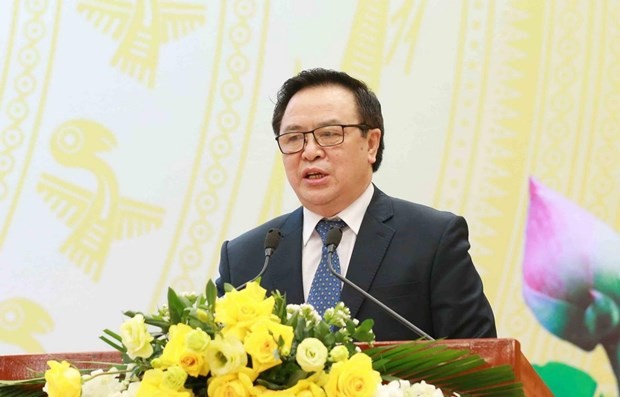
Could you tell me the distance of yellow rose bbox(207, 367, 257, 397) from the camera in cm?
119

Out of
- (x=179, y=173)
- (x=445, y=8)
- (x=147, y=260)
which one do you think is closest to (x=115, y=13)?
(x=179, y=173)

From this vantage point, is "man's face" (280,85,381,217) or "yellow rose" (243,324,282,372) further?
"man's face" (280,85,381,217)

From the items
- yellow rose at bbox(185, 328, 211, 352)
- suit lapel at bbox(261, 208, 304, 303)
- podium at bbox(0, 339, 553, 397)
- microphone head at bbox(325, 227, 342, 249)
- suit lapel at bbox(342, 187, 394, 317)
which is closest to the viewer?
yellow rose at bbox(185, 328, 211, 352)

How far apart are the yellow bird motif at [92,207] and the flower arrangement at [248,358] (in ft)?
6.57

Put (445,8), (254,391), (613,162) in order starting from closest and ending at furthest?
(254,391) < (613,162) < (445,8)

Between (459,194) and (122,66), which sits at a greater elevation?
(122,66)

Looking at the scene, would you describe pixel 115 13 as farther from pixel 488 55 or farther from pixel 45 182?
pixel 488 55

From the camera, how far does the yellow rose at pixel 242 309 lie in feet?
4.01

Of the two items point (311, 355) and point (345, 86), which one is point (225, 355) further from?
point (345, 86)

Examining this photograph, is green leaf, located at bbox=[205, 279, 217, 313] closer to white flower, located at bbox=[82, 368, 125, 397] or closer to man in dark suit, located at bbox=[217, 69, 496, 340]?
white flower, located at bbox=[82, 368, 125, 397]

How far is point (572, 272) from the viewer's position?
3.09 m

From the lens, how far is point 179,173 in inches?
131

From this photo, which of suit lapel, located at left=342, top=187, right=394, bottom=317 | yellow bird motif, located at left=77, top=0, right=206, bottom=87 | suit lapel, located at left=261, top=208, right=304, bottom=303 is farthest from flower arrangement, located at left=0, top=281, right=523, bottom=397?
yellow bird motif, located at left=77, top=0, right=206, bottom=87

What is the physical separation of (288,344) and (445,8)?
225 cm
